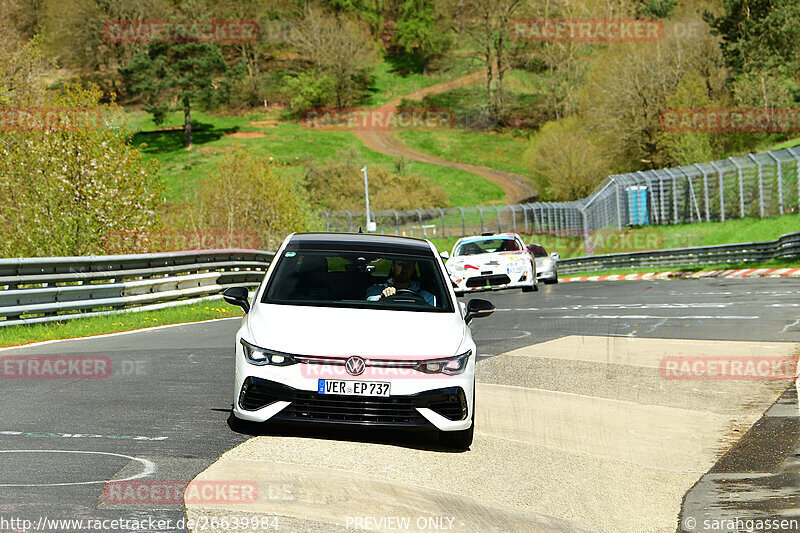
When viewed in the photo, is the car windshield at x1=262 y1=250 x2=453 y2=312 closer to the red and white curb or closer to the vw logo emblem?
the vw logo emblem

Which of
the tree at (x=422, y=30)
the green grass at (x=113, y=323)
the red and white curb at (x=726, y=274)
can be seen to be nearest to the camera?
the green grass at (x=113, y=323)

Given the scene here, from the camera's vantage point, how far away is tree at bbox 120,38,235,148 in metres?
96.8

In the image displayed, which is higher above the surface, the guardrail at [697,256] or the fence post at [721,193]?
the fence post at [721,193]

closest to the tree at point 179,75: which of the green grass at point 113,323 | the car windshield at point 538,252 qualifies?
the car windshield at point 538,252

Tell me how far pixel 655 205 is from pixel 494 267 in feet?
87.9

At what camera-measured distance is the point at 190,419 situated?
783cm

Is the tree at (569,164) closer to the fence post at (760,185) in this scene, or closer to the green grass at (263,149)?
the green grass at (263,149)

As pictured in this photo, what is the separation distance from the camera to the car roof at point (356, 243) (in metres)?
8.37

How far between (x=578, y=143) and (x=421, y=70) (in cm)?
6029

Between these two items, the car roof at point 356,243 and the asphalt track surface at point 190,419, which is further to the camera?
the car roof at point 356,243

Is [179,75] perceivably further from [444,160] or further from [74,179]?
[74,179]

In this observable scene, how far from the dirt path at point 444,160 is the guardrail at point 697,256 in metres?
41.1

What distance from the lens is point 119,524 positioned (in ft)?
15.1

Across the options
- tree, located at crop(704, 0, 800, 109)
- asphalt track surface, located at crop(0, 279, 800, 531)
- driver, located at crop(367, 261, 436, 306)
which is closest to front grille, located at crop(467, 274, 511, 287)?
asphalt track surface, located at crop(0, 279, 800, 531)
